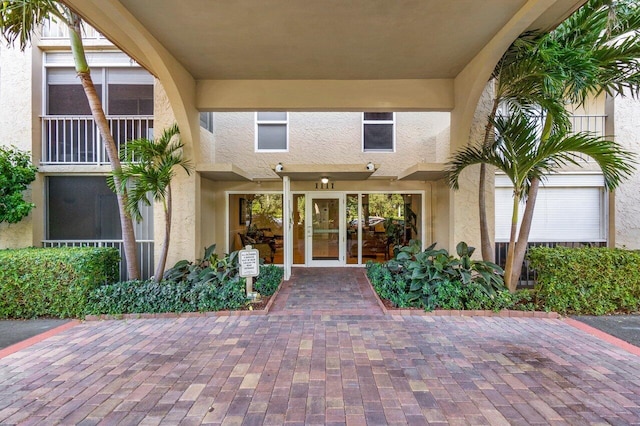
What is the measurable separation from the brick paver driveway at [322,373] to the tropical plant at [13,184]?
140 inches

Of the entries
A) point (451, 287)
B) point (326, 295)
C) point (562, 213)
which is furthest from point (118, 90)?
point (562, 213)

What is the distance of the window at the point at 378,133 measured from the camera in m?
9.58

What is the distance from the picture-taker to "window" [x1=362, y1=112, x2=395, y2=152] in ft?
31.4

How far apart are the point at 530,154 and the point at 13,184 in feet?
35.1

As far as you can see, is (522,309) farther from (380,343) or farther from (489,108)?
(489,108)

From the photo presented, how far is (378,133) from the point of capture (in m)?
9.62

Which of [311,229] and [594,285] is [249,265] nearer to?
[311,229]

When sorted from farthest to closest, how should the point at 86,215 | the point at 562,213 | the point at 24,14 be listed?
the point at 562,213 < the point at 86,215 < the point at 24,14

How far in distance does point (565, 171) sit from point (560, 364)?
630 centimetres

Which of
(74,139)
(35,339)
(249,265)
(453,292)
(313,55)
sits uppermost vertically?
(313,55)

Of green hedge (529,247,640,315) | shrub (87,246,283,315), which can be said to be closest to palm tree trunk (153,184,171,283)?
shrub (87,246,283,315)

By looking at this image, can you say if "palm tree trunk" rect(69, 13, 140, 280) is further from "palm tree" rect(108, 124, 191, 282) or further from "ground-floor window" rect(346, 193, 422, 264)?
"ground-floor window" rect(346, 193, 422, 264)

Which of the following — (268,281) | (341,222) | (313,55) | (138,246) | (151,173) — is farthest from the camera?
(341,222)

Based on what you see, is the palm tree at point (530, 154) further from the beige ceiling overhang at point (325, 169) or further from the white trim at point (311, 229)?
the white trim at point (311, 229)
